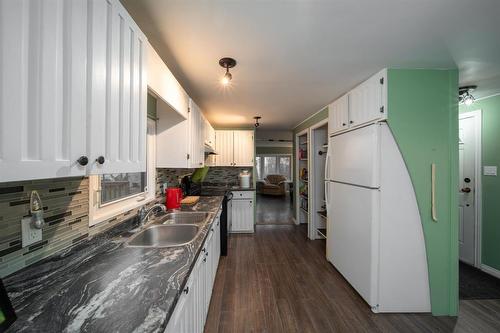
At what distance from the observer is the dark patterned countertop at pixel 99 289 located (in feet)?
2.22

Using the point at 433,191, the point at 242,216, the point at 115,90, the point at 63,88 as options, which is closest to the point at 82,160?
the point at 63,88

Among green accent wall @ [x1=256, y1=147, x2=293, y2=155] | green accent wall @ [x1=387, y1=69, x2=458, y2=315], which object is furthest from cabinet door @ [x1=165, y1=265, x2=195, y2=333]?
green accent wall @ [x1=256, y1=147, x2=293, y2=155]

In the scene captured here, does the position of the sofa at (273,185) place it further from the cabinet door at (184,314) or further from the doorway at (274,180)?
the cabinet door at (184,314)

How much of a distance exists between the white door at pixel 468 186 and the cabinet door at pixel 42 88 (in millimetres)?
4208

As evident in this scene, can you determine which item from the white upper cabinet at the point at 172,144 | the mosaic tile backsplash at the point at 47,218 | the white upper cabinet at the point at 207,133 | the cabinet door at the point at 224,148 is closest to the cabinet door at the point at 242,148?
the cabinet door at the point at 224,148

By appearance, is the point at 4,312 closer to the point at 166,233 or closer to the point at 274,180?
the point at 166,233

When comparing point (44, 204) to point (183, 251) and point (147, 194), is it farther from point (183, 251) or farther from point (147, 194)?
point (147, 194)

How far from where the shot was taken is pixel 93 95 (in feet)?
2.57

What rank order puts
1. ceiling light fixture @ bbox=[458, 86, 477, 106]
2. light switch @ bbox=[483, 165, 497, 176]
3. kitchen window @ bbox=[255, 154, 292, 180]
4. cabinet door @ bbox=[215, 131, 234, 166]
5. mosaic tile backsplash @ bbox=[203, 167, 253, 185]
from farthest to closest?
1. kitchen window @ bbox=[255, 154, 292, 180]
2. mosaic tile backsplash @ bbox=[203, 167, 253, 185]
3. cabinet door @ bbox=[215, 131, 234, 166]
4. light switch @ bbox=[483, 165, 497, 176]
5. ceiling light fixture @ bbox=[458, 86, 477, 106]

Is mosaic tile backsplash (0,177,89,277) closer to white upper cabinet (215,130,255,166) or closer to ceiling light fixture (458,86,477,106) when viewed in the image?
white upper cabinet (215,130,255,166)

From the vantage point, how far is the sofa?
9062mm

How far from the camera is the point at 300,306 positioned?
6.80 feet

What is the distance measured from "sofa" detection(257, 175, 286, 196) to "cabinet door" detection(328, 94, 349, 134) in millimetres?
6279

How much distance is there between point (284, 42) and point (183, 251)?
1633mm
